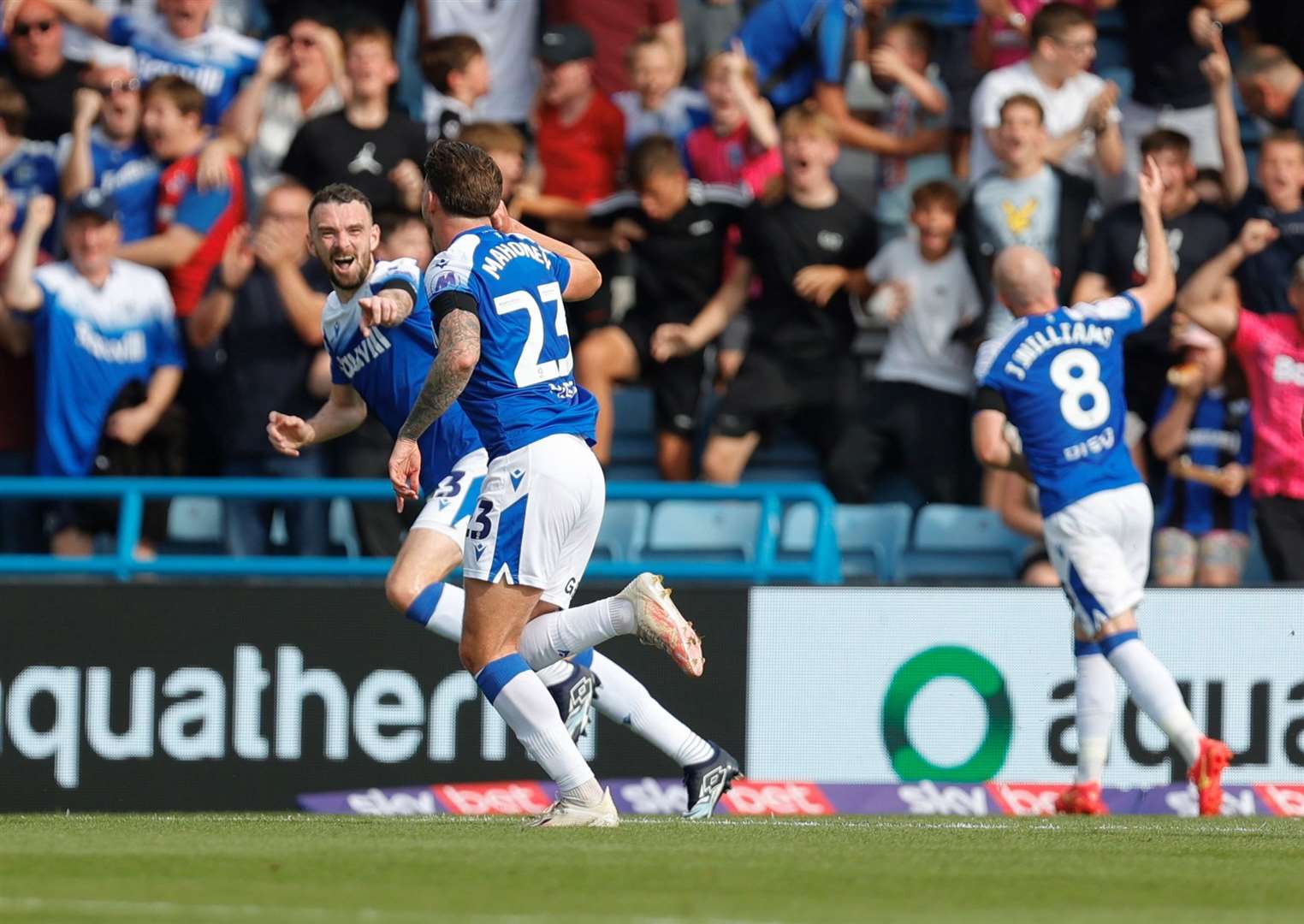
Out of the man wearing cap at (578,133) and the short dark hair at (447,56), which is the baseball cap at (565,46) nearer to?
the man wearing cap at (578,133)

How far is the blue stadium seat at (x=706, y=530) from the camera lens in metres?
12.0

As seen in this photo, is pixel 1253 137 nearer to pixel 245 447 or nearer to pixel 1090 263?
pixel 1090 263

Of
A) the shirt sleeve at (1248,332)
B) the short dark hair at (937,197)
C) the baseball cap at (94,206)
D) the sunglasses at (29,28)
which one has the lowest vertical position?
the shirt sleeve at (1248,332)

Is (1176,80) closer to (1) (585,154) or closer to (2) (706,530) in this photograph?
(1) (585,154)

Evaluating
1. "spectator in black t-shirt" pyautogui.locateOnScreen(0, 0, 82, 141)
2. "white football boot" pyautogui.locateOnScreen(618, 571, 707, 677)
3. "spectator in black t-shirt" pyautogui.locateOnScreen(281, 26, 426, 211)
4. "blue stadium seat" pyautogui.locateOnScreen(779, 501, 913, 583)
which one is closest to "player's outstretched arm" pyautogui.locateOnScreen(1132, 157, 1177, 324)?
"blue stadium seat" pyautogui.locateOnScreen(779, 501, 913, 583)

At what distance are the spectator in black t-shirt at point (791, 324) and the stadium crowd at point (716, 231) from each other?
0.02m

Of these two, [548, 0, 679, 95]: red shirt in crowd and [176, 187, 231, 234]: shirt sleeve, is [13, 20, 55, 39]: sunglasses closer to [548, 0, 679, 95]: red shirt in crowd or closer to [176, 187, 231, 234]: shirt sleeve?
[176, 187, 231, 234]: shirt sleeve

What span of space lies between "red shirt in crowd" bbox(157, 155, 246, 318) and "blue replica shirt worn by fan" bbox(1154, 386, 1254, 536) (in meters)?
5.36

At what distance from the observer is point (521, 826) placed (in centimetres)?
788

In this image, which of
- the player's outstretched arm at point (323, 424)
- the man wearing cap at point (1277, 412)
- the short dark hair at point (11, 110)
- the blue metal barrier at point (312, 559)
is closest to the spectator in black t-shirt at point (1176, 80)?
the man wearing cap at point (1277, 412)

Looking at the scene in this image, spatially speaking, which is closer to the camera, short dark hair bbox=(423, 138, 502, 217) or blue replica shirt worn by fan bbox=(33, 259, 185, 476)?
short dark hair bbox=(423, 138, 502, 217)

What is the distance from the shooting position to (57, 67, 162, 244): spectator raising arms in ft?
41.5

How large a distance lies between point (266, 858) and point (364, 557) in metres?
4.87

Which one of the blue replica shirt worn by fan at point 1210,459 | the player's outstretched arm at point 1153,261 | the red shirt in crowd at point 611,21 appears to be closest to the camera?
the player's outstretched arm at point 1153,261
